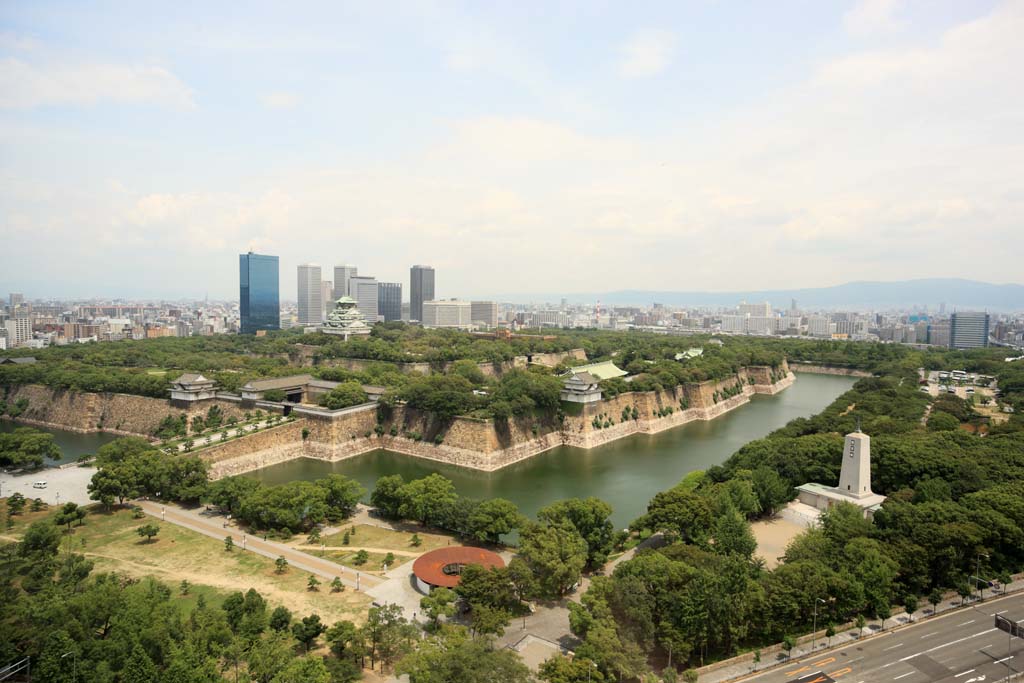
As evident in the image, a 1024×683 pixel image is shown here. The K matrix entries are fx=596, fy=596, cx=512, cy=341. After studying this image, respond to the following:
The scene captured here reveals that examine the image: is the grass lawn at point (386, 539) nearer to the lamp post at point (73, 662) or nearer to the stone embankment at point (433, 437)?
the lamp post at point (73, 662)

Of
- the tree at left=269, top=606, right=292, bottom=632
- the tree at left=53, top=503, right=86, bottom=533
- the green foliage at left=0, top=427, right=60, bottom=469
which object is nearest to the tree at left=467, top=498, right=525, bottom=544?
the tree at left=269, top=606, right=292, bottom=632

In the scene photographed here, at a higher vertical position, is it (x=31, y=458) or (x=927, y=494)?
(x=927, y=494)

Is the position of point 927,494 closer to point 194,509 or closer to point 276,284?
point 194,509

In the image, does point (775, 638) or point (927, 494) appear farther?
point (927, 494)

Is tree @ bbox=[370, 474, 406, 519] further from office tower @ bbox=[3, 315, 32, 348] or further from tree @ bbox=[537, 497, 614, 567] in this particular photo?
office tower @ bbox=[3, 315, 32, 348]

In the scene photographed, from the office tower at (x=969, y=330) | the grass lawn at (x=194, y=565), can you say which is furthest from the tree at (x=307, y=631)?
the office tower at (x=969, y=330)

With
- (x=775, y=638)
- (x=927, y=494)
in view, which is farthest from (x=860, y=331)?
(x=775, y=638)

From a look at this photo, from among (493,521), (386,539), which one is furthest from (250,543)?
(493,521)
